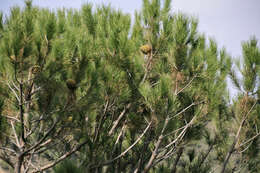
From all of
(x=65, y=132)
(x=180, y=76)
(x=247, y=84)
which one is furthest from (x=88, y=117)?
(x=247, y=84)

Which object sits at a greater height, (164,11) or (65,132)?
(164,11)

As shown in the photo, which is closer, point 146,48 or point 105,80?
point 105,80

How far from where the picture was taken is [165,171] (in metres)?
2.54

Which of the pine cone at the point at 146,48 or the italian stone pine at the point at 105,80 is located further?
the pine cone at the point at 146,48

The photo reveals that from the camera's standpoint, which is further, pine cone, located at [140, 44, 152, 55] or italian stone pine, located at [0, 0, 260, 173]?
pine cone, located at [140, 44, 152, 55]

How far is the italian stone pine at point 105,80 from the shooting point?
134 centimetres

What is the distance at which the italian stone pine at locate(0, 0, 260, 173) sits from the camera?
1.34 m

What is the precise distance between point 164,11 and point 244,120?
1407mm

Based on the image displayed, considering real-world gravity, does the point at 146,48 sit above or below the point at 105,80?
above

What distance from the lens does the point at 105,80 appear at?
5.00 feet

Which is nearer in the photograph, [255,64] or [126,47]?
[126,47]

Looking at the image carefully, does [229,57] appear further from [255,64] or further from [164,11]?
[164,11]

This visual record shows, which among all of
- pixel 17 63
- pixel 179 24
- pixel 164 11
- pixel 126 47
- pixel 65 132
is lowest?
pixel 65 132

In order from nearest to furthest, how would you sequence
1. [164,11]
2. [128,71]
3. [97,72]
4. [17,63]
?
1. [17,63]
2. [97,72]
3. [128,71]
4. [164,11]
